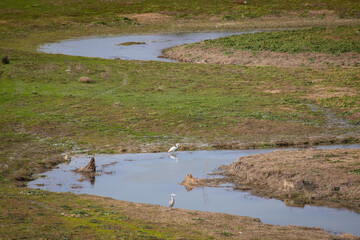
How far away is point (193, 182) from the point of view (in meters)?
28.6

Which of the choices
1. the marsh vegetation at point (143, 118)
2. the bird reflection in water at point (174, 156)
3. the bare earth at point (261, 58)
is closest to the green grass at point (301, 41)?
the marsh vegetation at point (143, 118)

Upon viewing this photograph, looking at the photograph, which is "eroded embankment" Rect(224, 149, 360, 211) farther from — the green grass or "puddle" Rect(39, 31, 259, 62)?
"puddle" Rect(39, 31, 259, 62)

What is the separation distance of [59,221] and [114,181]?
9.28m

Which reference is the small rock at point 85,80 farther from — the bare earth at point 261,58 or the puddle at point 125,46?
the bare earth at point 261,58

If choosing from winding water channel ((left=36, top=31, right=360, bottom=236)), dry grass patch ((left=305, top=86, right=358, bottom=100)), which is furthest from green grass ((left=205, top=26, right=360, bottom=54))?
winding water channel ((left=36, top=31, right=360, bottom=236))

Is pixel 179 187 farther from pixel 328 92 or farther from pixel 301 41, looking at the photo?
pixel 301 41

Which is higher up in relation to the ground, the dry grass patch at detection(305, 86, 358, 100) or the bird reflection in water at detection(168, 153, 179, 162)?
the dry grass patch at detection(305, 86, 358, 100)

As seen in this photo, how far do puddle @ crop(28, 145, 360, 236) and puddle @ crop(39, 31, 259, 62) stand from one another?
37.1 m

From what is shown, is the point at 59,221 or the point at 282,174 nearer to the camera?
the point at 59,221

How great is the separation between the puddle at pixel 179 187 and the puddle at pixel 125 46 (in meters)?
37.1

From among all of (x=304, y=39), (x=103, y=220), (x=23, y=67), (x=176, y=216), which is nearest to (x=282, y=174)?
(x=176, y=216)

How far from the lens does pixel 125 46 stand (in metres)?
81.1

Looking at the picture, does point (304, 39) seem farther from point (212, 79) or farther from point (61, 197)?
point (61, 197)

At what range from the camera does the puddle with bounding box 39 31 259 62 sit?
73.1 m
